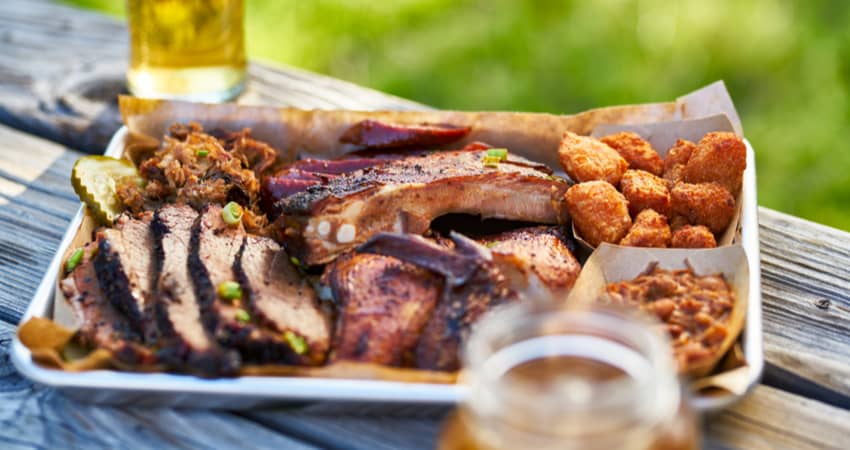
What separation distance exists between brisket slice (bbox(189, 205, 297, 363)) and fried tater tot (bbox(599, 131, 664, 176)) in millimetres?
1670

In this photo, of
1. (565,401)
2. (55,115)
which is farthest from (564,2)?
(565,401)

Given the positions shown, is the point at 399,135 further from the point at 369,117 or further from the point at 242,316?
the point at 242,316

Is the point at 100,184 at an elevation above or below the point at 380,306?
below

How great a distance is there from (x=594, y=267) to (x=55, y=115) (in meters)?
3.17

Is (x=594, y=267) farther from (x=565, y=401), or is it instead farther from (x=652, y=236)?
(x=565, y=401)

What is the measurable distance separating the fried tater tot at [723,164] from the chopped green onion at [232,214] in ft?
5.94

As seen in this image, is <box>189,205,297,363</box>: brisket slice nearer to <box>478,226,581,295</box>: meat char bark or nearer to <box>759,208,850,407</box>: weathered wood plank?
<box>478,226,581,295</box>: meat char bark

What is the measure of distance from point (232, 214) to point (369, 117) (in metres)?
1.07

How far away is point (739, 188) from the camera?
3.77 meters

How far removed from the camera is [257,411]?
9.30ft

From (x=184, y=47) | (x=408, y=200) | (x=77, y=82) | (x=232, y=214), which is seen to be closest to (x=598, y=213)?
(x=408, y=200)

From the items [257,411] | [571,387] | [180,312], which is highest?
[571,387]

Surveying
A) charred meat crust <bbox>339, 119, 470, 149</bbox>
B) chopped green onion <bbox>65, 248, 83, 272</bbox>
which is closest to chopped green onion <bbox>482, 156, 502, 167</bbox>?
charred meat crust <bbox>339, 119, 470, 149</bbox>

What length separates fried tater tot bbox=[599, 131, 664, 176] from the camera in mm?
3986
